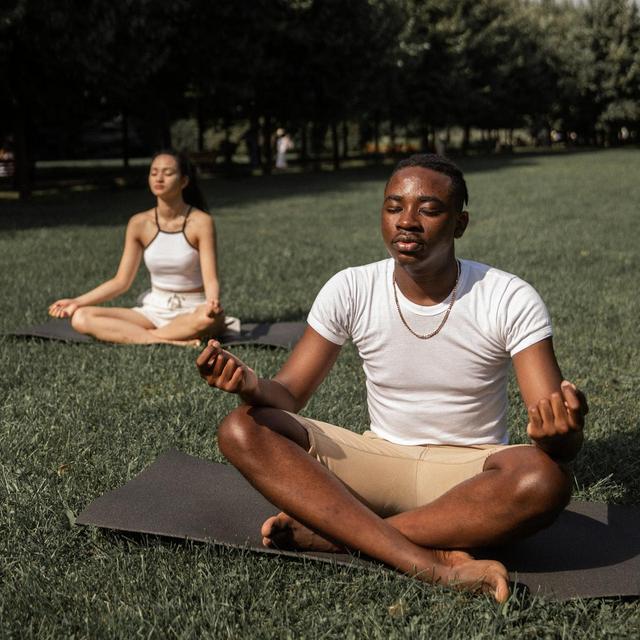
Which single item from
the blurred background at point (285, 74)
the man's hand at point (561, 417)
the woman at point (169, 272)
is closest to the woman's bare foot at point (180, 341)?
the woman at point (169, 272)

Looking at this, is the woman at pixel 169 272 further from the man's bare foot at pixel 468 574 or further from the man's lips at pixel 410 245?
the man's bare foot at pixel 468 574

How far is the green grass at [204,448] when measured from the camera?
3078 mm

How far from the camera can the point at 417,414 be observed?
3.56 m

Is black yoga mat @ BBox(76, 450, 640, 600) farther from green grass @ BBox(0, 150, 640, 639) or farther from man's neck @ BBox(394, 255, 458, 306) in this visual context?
man's neck @ BBox(394, 255, 458, 306)

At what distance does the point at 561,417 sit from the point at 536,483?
371 millimetres

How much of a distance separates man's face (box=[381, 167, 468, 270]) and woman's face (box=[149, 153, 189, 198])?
3848mm

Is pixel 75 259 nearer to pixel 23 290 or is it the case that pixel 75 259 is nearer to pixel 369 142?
pixel 23 290

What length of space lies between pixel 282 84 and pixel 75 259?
22496mm

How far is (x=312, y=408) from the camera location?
5.63 metres

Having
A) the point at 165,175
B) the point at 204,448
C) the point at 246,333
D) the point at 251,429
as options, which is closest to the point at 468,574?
the point at 251,429

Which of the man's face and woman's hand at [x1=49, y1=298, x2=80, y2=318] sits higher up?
the man's face

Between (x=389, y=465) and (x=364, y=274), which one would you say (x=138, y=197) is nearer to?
(x=364, y=274)

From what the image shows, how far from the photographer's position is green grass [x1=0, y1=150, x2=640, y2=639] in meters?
3.08

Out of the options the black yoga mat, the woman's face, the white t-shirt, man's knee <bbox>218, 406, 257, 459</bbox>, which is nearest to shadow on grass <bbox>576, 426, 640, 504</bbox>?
the black yoga mat
